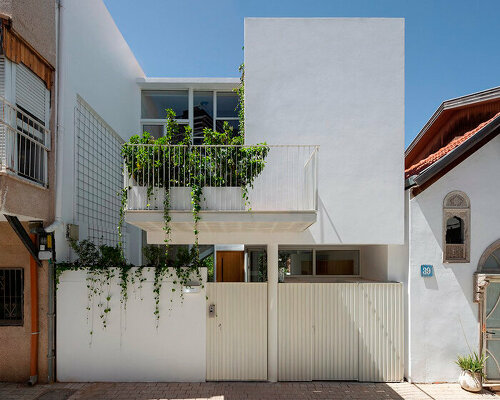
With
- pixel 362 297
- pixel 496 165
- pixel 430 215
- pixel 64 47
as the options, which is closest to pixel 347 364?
pixel 362 297

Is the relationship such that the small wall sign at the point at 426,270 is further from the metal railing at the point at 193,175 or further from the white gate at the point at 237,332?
the white gate at the point at 237,332

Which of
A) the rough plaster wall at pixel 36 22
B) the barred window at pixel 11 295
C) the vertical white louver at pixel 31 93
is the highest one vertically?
the rough plaster wall at pixel 36 22

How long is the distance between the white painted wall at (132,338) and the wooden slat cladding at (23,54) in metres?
3.98

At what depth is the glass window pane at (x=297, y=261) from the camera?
8.16 meters

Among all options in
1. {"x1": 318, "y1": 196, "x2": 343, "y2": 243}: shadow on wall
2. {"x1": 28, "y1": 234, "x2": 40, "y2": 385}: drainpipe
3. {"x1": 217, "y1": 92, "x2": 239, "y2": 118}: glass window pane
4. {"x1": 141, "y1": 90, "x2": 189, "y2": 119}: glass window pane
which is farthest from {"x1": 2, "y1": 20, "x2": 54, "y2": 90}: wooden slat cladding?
{"x1": 318, "y1": 196, "x2": 343, "y2": 243}: shadow on wall

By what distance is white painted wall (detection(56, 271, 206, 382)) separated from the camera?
6.14 meters

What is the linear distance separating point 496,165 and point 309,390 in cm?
601

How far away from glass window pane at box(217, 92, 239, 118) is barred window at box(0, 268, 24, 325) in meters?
7.53

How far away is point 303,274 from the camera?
8141 millimetres

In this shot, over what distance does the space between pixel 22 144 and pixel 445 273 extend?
28.4ft

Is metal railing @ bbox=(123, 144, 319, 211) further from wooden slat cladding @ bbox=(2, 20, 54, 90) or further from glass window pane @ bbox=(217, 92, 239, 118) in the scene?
glass window pane @ bbox=(217, 92, 239, 118)

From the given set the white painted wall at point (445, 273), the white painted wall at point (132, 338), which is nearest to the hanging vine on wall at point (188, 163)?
the white painted wall at point (132, 338)

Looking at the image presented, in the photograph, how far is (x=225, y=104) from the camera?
433 inches

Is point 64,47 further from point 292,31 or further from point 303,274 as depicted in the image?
point 303,274
